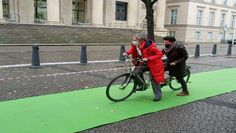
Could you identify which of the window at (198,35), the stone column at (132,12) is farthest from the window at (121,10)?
the window at (198,35)

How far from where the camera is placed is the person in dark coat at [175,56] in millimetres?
7172

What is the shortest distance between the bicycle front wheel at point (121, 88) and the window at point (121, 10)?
123 ft

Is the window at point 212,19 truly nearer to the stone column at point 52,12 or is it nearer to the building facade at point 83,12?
the building facade at point 83,12

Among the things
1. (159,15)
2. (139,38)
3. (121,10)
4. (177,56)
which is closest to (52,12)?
(121,10)

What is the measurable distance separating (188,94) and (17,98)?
4.28m

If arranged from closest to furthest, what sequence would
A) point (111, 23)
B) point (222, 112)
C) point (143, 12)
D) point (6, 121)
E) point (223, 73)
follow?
point (6, 121)
point (222, 112)
point (223, 73)
point (111, 23)
point (143, 12)

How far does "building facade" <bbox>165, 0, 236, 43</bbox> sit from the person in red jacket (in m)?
43.6

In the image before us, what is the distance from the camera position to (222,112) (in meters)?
6.22

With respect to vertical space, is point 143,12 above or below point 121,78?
above

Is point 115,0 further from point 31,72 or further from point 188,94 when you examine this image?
point 188,94

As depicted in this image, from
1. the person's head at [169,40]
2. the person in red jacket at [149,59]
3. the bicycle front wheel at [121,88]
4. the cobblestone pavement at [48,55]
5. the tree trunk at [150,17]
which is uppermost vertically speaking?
the tree trunk at [150,17]

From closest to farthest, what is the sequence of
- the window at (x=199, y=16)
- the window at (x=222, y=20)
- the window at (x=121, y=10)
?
the window at (x=121, y=10), the window at (x=199, y=16), the window at (x=222, y=20)

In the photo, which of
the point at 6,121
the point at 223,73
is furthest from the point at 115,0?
the point at 6,121

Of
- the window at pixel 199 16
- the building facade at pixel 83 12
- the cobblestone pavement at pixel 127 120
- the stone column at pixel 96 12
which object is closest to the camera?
the cobblestone pavement at pixel 127 120
